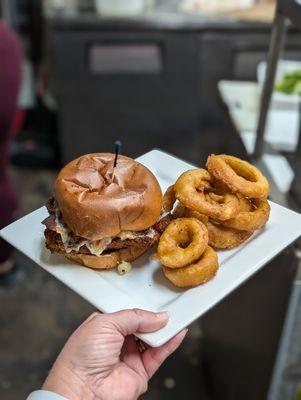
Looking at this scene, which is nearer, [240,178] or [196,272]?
[196,272]

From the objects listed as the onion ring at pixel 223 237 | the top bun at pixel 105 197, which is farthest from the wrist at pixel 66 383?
the onion ring at pixel 223 237

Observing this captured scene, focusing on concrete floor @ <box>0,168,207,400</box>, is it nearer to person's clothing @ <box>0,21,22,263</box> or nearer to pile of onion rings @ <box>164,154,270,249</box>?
person's clothing @ <box>0,21,22,263</box>

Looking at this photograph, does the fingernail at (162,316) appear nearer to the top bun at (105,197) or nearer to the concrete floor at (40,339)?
the top bun at (105,197)

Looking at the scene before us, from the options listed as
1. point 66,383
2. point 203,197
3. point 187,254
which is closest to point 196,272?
point 187,254

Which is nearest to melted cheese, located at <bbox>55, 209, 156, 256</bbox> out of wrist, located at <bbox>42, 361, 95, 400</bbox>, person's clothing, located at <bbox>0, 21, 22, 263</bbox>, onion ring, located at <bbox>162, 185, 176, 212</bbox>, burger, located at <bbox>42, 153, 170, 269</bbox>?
burger, located at <bbox>42, 153, 170, 269</bbox>

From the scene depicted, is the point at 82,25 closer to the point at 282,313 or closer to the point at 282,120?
the point at 282,120

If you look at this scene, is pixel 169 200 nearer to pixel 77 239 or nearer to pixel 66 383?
pixel 77 239

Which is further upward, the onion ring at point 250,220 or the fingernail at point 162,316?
the onion ring at point 250,220
